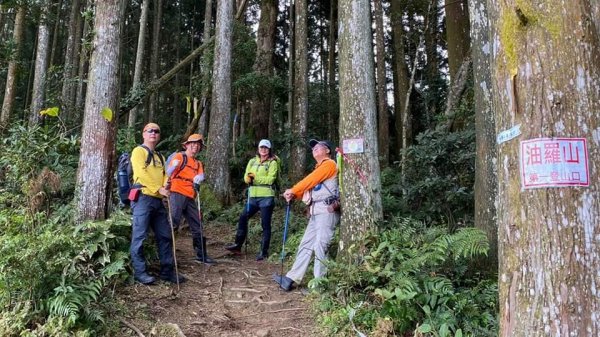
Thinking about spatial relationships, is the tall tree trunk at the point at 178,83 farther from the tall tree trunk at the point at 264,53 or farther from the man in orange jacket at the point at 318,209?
the man in orange jacket at the point at 318,209

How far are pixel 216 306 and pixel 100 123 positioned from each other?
302 cm

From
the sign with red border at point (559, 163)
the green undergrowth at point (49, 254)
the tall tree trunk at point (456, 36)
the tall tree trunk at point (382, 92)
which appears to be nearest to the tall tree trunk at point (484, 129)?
the sign with red border at point (559, 163)

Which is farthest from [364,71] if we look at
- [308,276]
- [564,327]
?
[564,327]

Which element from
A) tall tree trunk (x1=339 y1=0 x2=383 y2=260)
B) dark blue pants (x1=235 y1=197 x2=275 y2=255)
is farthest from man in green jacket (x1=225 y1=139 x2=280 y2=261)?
tall tree trunk (x1=339 y1=0 x2=383 y2=260)

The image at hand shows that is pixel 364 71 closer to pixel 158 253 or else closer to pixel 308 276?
pixel 308 276

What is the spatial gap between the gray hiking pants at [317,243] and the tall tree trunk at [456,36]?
7180 mm

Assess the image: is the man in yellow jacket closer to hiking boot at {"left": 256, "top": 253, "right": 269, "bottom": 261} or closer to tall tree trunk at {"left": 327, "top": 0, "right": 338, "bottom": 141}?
hiking boot at {"left": 256, "top": 253, "right": 269, "bottom": 261}

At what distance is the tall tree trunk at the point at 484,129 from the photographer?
5754 millimetres

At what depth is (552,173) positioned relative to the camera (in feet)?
7.38

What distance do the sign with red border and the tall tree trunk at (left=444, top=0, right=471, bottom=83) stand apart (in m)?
9.72

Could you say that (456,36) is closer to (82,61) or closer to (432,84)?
(432,84)

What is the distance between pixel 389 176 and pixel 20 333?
9.90 metres

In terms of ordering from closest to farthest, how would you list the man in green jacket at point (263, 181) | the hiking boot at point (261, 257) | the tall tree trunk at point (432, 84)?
the man in green jacket at point (263, 181)
the hiking boot at point (261, 257)
the tall tree trunk at point (432, 84)

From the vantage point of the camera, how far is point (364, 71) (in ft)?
18.9
